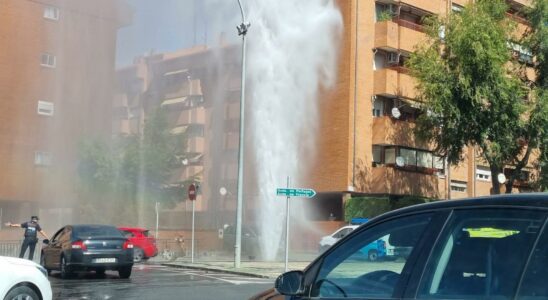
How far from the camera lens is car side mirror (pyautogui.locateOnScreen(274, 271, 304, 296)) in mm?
4121

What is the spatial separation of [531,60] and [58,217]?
81.5ft

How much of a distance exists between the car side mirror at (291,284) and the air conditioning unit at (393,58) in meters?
35.4

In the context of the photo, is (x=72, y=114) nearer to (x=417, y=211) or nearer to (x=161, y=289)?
(x=161, y=289)

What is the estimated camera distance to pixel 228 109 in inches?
1372

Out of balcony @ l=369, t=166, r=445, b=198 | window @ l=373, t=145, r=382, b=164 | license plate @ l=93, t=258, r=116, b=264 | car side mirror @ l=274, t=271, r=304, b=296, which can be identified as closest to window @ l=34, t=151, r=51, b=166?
balcony @ l=369, t=166, r=445, b=198

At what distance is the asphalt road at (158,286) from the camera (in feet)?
42.7

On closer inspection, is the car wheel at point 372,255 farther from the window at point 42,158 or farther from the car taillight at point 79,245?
the window at point 42,158

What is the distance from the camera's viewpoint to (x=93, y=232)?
17.2 metres

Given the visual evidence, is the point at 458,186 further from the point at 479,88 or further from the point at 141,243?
the point at 141,243

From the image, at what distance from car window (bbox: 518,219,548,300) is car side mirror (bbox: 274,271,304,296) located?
4.74 feet

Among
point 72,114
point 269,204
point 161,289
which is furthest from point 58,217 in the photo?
point 161,289

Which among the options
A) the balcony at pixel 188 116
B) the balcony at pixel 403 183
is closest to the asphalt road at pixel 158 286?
the balcony at pixel 188 116

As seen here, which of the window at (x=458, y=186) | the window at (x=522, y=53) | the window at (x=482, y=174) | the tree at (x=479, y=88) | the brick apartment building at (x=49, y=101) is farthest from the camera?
the window at (x=482, y=174)

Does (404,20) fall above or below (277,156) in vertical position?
above
